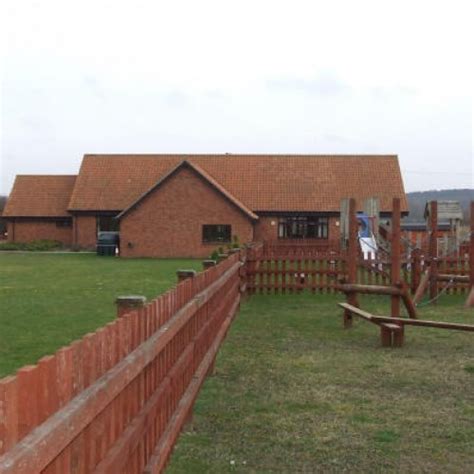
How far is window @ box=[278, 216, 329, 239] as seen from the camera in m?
45.3

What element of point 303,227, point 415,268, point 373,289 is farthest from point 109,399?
point 303,227

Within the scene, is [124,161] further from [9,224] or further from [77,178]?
[9,224]

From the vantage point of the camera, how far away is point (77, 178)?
163 feet

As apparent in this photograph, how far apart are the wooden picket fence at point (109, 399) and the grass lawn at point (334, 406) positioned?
0.51 metres

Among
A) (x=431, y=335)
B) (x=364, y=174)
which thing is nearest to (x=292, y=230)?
(x=364, y=174)

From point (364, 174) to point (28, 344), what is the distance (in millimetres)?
40143

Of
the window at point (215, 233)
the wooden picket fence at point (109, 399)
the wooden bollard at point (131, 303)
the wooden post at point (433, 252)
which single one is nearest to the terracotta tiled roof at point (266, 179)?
the window at point (215, 233)

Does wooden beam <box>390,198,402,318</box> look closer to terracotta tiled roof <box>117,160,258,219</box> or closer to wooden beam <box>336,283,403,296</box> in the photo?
wooden beam <box>336,283,403,296</box>

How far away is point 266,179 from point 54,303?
110 feet

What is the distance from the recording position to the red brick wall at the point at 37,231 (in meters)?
50.2

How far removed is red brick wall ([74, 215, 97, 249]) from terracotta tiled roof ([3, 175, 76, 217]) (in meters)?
2.50

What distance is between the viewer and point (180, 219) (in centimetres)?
4275

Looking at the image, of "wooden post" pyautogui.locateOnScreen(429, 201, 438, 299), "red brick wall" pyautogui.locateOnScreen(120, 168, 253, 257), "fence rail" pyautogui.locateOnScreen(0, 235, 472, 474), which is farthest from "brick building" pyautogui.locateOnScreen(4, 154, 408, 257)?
"fence rail" pyautogui.locateOnScreen(0, 235, 472, 474)

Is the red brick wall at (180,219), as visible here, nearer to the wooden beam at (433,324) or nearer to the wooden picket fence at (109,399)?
the wooden beam at (433,324)
